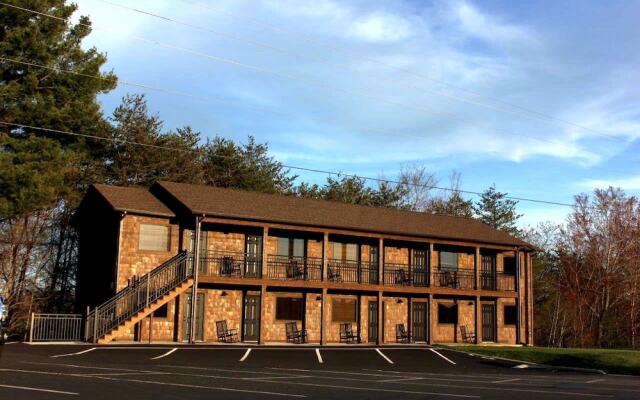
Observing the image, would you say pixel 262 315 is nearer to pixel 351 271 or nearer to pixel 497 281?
pixel 351 271

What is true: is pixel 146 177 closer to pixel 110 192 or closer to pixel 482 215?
pixel 110 192

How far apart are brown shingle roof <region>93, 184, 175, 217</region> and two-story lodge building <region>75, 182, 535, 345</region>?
67 mm

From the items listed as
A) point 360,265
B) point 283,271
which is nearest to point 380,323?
point 360,265

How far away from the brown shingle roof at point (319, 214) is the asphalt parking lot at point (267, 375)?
229 inches

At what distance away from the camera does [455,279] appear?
114ft

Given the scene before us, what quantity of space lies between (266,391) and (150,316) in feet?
48.0

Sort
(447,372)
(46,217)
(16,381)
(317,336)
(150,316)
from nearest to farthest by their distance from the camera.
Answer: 1. (16,381)
2. (447,372)
3. (150,316)
4. (317,336)
5. (46,217)

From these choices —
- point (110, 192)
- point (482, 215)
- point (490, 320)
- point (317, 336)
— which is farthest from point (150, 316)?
point (482, 215)

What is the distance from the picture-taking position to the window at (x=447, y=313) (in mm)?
35372

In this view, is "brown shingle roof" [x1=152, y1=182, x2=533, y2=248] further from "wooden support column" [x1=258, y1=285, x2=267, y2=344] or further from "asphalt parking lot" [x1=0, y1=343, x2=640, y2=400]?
"asphalt parking lot" [x1=0, y1=343, x2=640, y2=400]

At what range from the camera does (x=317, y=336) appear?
3191 centimetres

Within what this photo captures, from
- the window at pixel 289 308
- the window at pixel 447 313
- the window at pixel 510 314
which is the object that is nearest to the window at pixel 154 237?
the window at pixel 289 308

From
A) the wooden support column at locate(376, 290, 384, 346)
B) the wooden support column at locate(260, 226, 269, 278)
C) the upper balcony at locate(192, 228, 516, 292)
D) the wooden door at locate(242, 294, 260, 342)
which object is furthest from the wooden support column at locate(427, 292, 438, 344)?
the wooden support column at locate(260, 226, 269, 278)

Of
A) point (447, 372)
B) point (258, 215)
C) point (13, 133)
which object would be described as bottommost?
point (447, 372)
